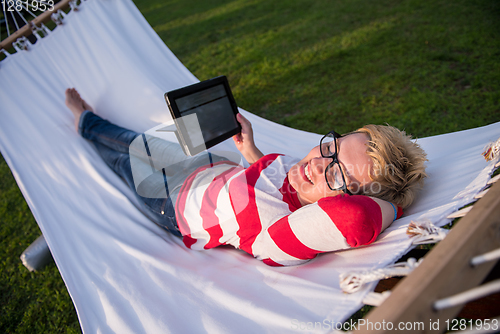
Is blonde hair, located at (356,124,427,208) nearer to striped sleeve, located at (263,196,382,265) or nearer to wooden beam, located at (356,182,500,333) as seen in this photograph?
striped sleeve, located at (263,196,382,265)

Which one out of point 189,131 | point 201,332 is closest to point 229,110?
point 189,131

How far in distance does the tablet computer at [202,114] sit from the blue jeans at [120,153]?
1.45ft

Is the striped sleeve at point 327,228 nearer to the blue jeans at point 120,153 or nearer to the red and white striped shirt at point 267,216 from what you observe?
the red and white striped shirt at point 267,216

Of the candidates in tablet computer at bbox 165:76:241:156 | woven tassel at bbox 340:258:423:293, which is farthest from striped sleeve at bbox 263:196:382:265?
tablet computer at bbox 165:76:241:156

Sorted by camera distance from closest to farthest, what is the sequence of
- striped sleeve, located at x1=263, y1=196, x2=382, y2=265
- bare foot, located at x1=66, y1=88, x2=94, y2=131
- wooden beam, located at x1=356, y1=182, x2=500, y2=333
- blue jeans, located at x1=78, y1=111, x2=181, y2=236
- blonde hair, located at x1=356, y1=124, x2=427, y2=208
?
1. wooden beam, located at x1=356, y1=182, x2=500, y2=333
2. striped sleeve, located at x1=263, y1=196, x2=382, y2=265
3. blonde hair, located at x1=356, y1=124, x2=427, y2=208
4. blue jeans, located at x1=78, y1=111, x2=181, y2=236
5. bare foot, located at x1=66, y1=88, x2=94, y2=131

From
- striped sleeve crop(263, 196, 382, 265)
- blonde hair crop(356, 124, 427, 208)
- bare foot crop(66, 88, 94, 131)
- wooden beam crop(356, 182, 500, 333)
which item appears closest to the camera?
wooden beam crop(356, 182, 500, 333)

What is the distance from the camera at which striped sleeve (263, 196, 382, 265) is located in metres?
0.90

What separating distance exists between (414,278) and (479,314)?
0.73 metres

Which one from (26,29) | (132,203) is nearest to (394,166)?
(132,203)

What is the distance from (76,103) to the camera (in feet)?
7.30

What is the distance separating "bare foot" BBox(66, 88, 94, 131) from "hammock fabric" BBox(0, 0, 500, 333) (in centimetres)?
8

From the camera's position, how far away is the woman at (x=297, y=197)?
954 millimetres

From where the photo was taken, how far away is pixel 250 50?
4.55m

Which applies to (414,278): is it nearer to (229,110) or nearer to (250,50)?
(229,110)
